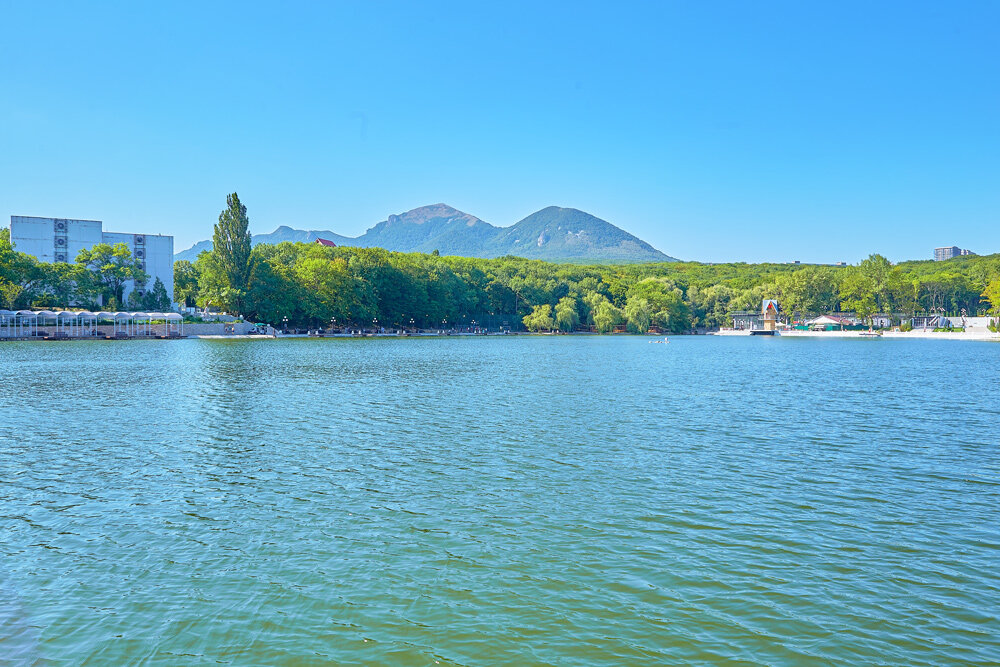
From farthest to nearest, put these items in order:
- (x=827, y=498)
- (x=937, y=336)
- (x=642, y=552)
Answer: (x=937, y=336) < (x=827, y=498) < (x=642, y=552)

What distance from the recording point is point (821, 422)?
2239 centimetres

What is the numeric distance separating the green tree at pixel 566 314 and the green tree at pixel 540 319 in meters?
1.87

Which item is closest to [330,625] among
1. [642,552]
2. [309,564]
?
[309,564]

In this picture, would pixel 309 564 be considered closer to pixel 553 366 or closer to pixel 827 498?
pixel 827 498

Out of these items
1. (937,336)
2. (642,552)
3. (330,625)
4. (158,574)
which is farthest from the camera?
(937,336)

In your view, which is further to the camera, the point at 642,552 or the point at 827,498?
the point at 827,498

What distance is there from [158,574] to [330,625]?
10.2 feet

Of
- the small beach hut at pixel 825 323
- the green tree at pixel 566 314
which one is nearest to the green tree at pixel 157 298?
the green tree at pixel 566 314

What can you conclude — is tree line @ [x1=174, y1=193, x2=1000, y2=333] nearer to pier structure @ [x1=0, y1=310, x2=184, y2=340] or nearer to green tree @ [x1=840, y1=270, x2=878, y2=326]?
green tree @ [x1=840, y1=270, x2=878, y2=326]

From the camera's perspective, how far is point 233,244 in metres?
95.4

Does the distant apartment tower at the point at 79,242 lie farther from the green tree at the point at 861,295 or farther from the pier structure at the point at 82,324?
the green tree at the point at 861,295

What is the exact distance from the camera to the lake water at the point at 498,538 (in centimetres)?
739

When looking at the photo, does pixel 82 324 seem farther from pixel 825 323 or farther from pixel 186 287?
pixel 825 323

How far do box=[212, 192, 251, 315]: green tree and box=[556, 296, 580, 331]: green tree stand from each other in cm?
7522
